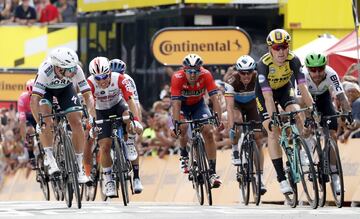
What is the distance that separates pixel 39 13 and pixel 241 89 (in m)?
16.9

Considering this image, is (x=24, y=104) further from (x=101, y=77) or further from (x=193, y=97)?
(x=101, y=77)

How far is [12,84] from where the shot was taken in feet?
112

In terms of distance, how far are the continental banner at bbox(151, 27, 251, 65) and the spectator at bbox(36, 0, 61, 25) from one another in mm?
10874

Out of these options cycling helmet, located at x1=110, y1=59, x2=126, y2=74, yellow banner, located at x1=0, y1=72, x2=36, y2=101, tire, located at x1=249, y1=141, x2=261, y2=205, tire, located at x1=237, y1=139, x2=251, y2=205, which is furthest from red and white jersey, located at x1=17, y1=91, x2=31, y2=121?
yellow banner, located at x1=0, y1=72, x2=36, y2=101

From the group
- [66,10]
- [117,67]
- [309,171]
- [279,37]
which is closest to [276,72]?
[279,37]

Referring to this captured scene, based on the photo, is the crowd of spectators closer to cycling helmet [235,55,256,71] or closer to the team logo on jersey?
cycling helmet [235,55,256,71]

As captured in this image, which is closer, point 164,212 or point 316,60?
point 164,212

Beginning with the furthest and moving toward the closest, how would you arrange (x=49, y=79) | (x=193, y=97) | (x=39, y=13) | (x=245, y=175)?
(x=39, y=13)
(x=193, y=97)
(x=245, y=175)
(x=49, y=79)

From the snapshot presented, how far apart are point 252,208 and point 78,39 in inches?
713

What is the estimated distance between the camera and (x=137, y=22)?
115ft

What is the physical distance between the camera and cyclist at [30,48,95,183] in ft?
66.0

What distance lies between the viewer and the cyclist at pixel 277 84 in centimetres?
1973

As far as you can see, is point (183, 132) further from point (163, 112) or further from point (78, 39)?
point (78, 39)

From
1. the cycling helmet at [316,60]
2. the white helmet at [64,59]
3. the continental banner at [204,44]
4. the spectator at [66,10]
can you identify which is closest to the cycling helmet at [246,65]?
the cycling helmet at [316,60]
